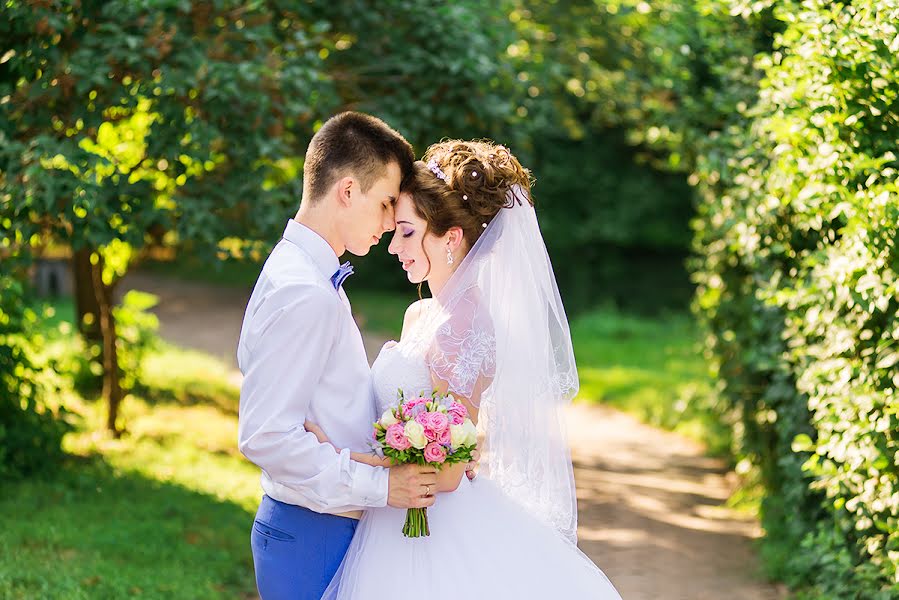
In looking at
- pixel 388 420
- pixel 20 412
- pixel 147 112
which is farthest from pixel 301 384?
pixel 20 412

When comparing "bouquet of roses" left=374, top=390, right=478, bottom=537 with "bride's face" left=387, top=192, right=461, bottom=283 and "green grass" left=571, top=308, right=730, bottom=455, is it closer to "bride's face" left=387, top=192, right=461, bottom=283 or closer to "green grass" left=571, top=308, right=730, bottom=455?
"bride's face" left=387, top=192, right=461, bottom=283

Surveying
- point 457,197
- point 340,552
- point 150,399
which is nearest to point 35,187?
point 457,197

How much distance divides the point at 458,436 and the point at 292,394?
47cm

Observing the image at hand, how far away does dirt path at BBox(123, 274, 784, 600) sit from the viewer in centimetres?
599

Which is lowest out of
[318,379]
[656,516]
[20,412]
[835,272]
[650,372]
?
[650,372]

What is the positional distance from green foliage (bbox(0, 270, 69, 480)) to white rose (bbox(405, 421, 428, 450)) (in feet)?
14.5

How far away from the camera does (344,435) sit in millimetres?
2855

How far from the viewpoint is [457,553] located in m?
2.97

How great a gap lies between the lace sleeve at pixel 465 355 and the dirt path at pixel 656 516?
9.84 ft

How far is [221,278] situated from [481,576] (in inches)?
755

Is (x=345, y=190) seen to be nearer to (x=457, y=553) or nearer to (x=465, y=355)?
(x=465, y=355)

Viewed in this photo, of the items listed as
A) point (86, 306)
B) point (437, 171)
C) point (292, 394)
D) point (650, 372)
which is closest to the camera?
point (292, 394)

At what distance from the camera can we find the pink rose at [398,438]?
2.71 meters

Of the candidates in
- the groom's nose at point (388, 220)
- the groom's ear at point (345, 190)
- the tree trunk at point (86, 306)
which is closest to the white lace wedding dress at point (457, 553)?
the groom's nose at point (388, 220)
